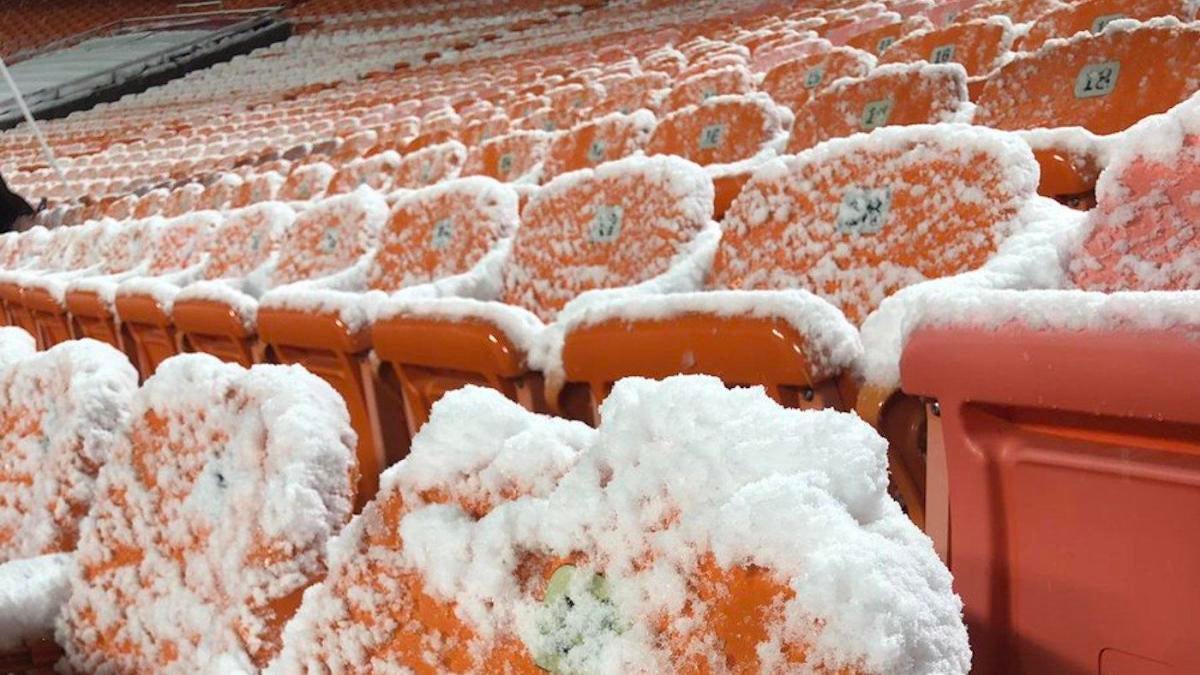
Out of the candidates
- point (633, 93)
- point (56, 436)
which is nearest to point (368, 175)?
point (633, 93)

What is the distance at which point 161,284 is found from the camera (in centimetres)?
143

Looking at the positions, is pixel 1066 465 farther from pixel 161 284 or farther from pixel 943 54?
pixel 943 54

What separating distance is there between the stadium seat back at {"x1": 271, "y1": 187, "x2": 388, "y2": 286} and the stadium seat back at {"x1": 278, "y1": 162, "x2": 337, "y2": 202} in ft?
3.08

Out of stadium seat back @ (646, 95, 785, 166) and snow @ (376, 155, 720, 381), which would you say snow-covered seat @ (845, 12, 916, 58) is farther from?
snow @ (376, 155, 720, 381)

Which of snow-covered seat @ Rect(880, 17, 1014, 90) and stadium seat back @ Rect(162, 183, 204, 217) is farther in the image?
stadium seat back @ Rect(162, 183, 204, 217)

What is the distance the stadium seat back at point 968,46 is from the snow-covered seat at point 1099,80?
448mm

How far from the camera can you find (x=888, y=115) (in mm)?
1241

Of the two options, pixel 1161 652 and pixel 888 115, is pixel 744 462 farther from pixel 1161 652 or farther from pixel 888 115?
pixel 888 115

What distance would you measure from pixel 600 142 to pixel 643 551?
1449 mm

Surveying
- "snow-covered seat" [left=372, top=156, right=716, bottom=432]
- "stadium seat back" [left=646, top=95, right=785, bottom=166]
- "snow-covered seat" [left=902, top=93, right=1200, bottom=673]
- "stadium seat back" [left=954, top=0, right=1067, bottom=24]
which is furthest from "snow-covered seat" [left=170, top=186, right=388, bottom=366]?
"stadium seat back" [left=954, top=0, right=1067, bottom=24]

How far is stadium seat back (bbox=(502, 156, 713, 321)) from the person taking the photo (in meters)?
0.96

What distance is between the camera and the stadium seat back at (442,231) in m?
1.17

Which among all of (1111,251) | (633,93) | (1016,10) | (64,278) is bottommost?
(64,278)

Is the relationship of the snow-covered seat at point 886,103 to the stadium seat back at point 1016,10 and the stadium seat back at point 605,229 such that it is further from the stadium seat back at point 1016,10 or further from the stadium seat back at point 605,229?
the stadium seat back at point 1016,10
